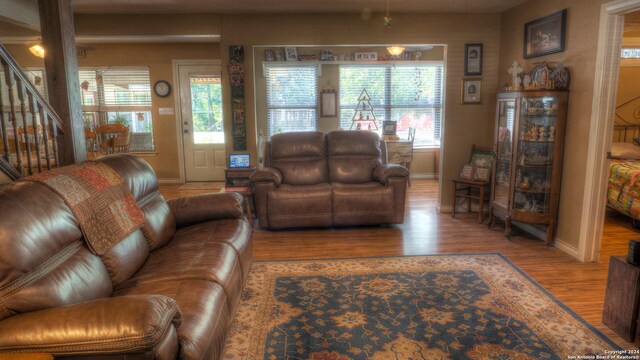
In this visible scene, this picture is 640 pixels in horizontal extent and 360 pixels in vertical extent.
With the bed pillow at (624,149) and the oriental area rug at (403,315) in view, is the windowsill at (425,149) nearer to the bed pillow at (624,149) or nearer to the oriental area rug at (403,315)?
the bed pillow at (624,149)

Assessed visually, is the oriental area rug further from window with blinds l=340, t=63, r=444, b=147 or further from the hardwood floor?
window with blinds l=340, t=63, r=444, b=147

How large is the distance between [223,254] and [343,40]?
139 inches

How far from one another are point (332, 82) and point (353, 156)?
2846 millimetres

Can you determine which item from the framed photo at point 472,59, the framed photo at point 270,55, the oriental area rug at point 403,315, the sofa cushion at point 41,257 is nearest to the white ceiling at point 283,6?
the framed photo at point 472,59

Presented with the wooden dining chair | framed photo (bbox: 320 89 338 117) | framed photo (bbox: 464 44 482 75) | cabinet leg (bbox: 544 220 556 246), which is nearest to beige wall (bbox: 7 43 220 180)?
the wooden dining chair

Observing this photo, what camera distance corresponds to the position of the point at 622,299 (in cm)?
237

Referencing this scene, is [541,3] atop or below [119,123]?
atop

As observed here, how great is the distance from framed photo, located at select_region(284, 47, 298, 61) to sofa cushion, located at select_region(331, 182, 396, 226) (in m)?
3.25

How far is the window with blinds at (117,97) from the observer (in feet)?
23.7

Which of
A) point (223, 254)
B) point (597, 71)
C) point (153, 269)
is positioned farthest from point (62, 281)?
point (597, 71)

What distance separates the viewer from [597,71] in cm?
336

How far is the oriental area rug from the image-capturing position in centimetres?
227

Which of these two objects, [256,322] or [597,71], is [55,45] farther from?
[597,71]

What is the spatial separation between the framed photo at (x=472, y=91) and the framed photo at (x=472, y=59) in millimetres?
99
